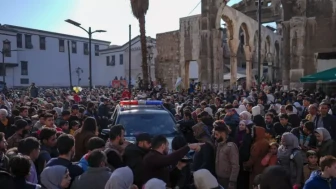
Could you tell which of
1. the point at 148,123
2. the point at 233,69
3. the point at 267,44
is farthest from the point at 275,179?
the point at 267,44

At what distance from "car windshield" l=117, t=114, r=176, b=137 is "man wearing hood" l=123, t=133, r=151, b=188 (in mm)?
3334

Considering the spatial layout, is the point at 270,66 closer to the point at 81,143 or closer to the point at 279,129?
the point at 279,129

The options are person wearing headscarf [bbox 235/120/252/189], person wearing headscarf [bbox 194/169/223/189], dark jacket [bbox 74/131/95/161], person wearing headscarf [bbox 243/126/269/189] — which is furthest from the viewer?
person wearing headscarf [bbox 235/120/252/189]

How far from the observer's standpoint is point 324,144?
6.27 metres

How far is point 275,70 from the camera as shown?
40.2 meters

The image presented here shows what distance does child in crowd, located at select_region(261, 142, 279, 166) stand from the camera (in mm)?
6035

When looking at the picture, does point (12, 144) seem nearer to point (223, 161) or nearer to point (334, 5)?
point (223, 161)

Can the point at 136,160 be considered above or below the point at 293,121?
below

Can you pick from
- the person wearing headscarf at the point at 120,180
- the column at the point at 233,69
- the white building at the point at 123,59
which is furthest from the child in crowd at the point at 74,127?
the white building at the point at 123,59

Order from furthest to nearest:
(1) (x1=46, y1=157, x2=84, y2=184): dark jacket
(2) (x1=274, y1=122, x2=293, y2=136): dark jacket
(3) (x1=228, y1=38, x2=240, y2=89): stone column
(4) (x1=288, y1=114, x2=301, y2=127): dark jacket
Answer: (3) (x1=228, y1=38, x2=240, y2=89): stone column
(4) (x1=288, y1=114, x2=301, y2=127): dark jacket
(2) (x1=274, y1=122, x2=293, y2=136): dark jacket
(1) (x1=46, y1=157, x2=84, y2=184): dark jacket

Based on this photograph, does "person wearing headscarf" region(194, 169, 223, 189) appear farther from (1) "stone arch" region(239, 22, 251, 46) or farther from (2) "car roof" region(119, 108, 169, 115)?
(1) "stone arch" region(239, 22, 251, 46)

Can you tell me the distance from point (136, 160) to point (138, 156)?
9cm

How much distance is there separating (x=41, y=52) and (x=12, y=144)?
4839 centimetres

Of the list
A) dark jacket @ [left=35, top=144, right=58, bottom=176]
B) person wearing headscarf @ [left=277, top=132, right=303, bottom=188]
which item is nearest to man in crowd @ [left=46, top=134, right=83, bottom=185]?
dark jacket @ [left=35, top=144, right=58, bottom=176]
